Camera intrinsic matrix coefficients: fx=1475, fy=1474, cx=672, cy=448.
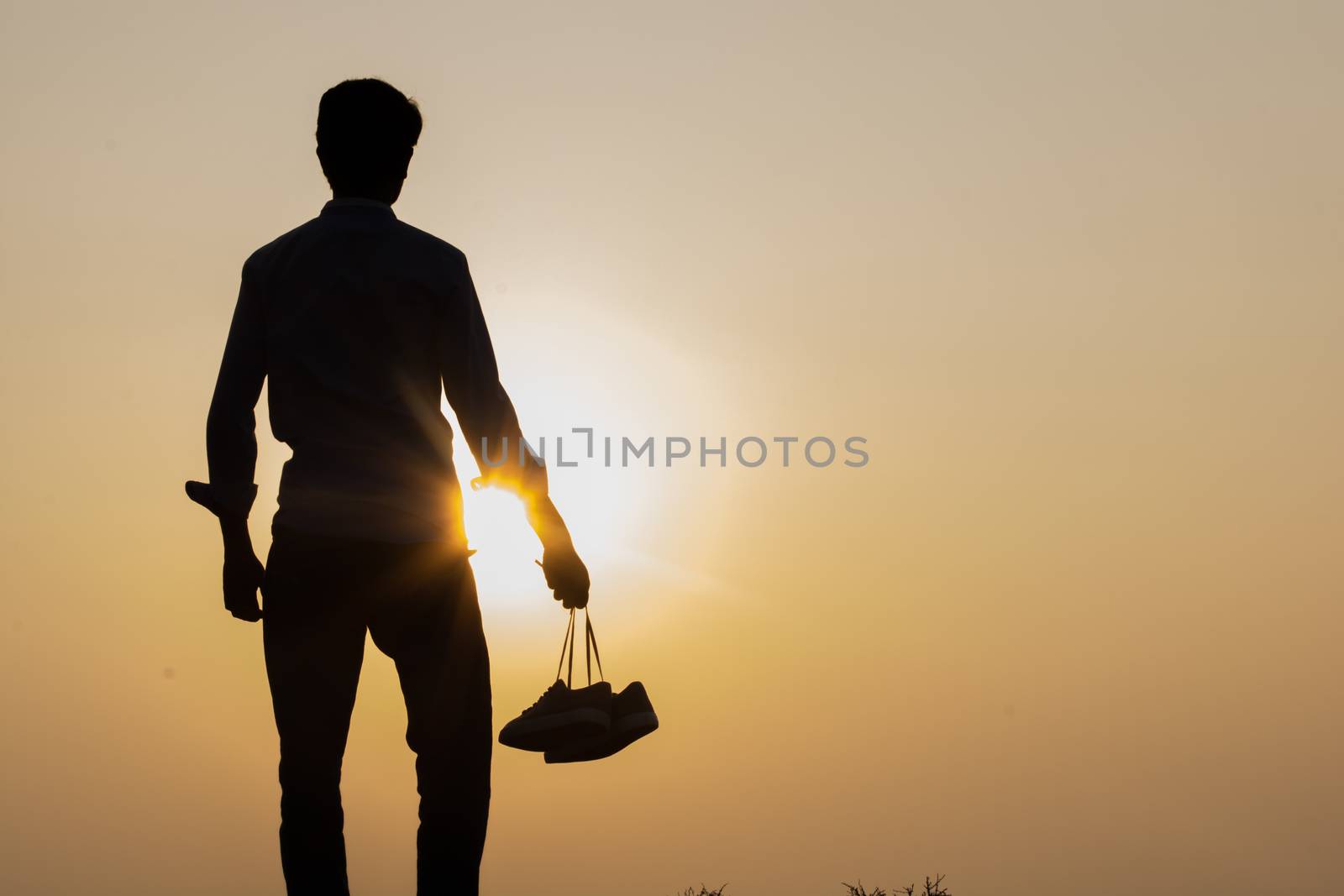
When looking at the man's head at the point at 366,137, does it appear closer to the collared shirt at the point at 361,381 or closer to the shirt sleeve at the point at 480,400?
the collared shirt at the point at 361,381

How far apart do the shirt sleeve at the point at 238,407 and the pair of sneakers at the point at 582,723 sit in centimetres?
108

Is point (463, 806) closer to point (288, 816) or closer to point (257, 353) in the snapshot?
point (288, 816)

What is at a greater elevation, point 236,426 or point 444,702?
point 236,426

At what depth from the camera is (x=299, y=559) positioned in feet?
13.6

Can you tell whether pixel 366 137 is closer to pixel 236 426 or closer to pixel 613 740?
pixel 236 426

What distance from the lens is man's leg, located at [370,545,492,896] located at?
13.8ft

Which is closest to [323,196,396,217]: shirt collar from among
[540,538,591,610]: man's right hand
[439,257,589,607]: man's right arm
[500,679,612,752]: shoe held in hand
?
[439,257,589,607]: man's right arm

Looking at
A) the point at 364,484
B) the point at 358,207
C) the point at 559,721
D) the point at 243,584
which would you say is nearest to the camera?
the point at 364,484

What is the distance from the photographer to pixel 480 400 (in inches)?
171

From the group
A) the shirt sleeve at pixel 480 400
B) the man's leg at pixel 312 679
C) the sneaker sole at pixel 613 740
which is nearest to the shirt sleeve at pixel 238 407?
the man's leg at pixel 312 679

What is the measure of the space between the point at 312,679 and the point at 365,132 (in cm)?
159

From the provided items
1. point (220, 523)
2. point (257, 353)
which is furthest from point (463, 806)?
point (257, 353)

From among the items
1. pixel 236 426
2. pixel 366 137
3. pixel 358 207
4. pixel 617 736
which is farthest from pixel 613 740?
pixel 366 137

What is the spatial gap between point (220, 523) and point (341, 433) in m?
0.57
